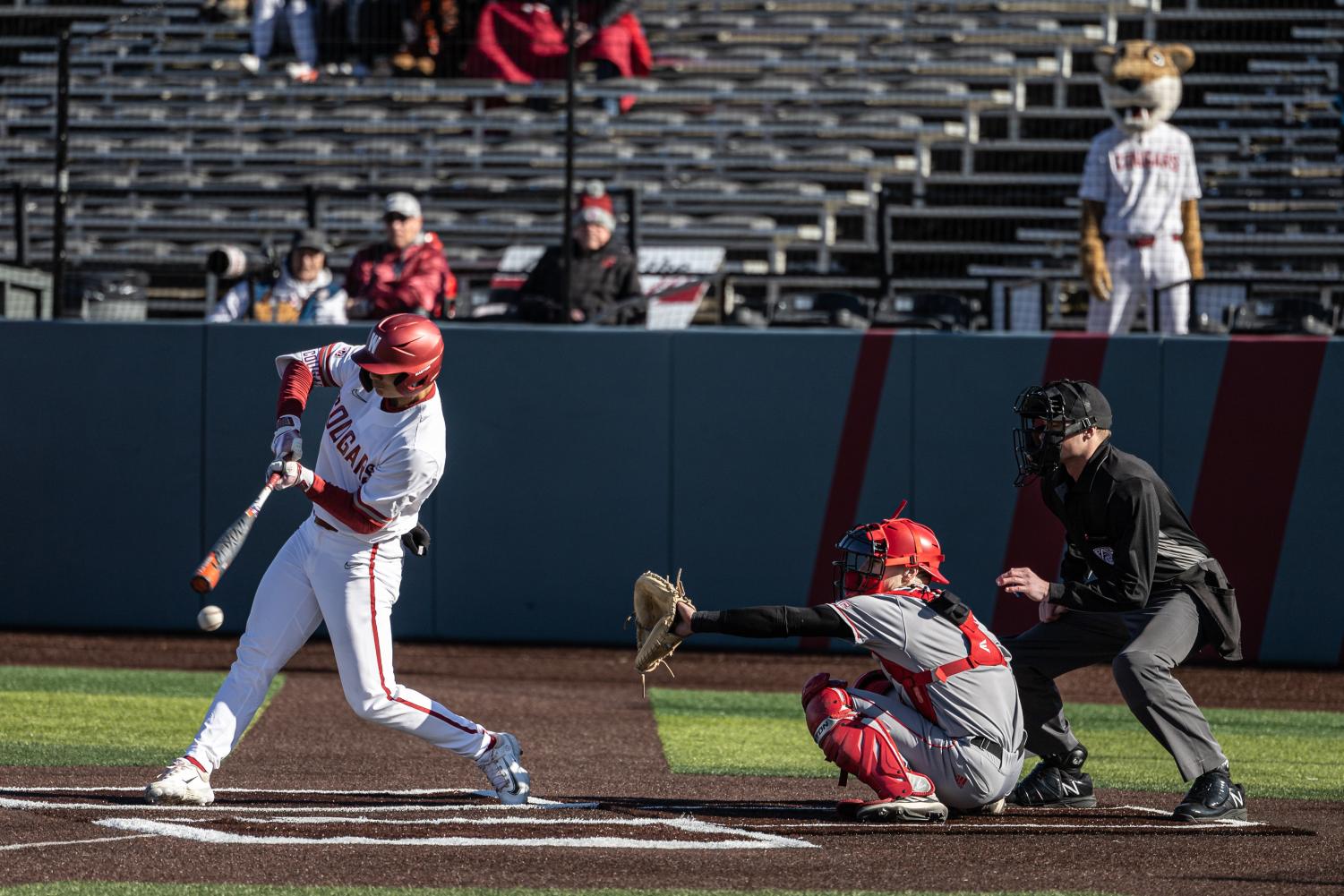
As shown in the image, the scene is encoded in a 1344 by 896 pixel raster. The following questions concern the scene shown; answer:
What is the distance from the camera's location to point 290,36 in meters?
19.9

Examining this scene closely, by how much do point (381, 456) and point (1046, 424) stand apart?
8.08 ft

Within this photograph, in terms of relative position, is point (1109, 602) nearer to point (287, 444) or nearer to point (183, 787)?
point (287, 444)

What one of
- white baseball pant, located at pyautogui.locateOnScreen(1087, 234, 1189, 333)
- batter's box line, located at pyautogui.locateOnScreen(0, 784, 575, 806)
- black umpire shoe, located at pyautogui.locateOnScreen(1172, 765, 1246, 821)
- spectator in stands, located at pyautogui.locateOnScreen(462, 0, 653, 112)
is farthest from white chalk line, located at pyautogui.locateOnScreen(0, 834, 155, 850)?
spectator in stands, located at pyautogui.locateOnScreen(462, 0, 653, 112)

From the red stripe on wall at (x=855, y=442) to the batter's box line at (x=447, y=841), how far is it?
19.5ft

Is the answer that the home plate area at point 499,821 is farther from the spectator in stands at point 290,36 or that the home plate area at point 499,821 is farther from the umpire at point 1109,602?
the spectator in stands at point 290,36

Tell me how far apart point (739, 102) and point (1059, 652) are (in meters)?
14.4

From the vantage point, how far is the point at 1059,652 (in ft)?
22.0

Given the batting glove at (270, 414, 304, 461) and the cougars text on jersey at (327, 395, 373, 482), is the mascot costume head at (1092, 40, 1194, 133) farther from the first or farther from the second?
the batting glove at (270, 414, 304, 461)

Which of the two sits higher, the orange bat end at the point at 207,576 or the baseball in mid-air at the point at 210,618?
the orange bat end at the point at 207,576

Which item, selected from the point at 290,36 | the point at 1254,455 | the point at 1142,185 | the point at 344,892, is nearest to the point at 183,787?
the point at 344,892

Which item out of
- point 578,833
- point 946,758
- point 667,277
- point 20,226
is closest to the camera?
point 578,833

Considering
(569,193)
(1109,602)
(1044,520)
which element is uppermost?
(569,193)

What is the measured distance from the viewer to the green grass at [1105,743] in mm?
7734

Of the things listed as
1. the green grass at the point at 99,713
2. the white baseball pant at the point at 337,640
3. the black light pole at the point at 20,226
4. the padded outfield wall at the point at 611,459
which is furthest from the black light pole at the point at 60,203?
the white baseball pant at the point at 337,640
